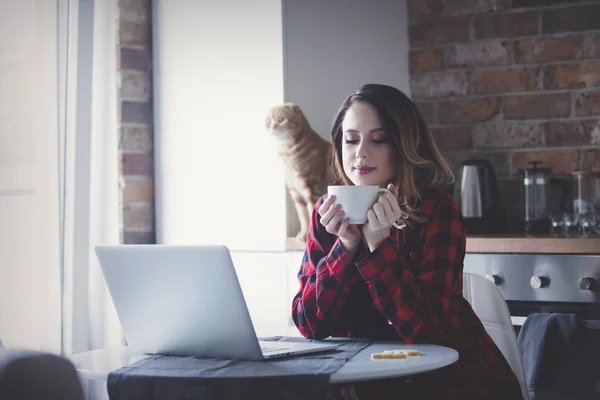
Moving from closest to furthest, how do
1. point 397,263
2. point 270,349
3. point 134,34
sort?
point 270,349, point 397,263, point 134,34

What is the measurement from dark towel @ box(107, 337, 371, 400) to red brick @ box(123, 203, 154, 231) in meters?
1.94

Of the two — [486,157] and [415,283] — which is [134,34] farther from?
[415,283]

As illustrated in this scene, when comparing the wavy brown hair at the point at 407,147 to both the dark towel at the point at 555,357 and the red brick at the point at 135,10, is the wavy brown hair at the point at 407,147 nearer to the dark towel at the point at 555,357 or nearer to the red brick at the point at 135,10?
the dark towel at the point at 555,357

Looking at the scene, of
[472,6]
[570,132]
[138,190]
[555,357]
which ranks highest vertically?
[472,6]

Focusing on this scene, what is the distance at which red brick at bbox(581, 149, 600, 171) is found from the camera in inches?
107

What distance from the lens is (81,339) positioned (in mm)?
2986

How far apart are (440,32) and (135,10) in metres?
1.15

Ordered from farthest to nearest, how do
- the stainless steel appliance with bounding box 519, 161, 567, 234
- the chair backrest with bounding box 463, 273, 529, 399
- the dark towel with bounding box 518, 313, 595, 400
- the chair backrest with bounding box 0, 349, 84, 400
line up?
the stainless steel appliance with bounding box 519, 161, 567, 234 < the dark towel with bounding box 518, 313, 595, 400 < the chair backrest with bounding box 463, 273, 529, 399 < the chair backrest with bounding box 0, 349, 84, 400

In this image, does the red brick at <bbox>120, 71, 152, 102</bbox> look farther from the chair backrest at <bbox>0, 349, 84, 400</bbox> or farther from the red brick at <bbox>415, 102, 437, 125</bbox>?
the chair backrest at <bbox>0, 349, 84, 400</bbox>

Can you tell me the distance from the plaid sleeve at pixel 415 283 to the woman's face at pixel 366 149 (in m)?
0.16

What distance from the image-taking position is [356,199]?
57.5 inches

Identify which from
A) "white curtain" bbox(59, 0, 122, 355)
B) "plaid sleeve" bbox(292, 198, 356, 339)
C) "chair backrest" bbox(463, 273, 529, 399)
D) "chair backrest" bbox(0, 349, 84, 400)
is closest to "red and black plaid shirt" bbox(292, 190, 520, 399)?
"plaid sleeve" bbox(292, 198, 356, 339)

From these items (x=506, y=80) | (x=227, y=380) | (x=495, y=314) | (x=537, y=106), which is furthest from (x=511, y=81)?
(x=227, y=380)

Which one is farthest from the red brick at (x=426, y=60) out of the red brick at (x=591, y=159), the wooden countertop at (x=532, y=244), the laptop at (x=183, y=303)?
the laptop at (x=183, y=303)
